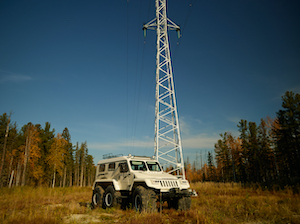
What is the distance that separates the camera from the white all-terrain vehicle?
28.4ft

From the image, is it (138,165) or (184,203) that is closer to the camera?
(184,203)

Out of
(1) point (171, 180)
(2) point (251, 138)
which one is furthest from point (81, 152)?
(1) point (171, 180)

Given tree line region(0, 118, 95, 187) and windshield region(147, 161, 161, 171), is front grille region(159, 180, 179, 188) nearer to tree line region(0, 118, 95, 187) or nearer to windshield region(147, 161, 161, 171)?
windshield region(147, 161, 161, 171)

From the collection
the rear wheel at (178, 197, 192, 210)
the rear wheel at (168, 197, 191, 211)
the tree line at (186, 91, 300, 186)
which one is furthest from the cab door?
the tree line at (186, 91, 300, 186)

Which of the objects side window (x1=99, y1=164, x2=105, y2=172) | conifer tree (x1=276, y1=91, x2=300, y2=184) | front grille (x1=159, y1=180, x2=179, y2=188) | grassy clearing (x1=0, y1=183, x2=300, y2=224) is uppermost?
conifer tree (x1=276, y1=91, x2=300, y2=184)

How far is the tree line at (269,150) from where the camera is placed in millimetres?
31984

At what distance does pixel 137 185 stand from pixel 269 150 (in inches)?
1730

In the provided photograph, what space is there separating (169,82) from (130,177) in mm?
8900

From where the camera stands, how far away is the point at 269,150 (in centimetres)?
4272

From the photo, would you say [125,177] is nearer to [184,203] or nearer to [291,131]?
[184,203]

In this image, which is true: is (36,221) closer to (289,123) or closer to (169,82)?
(169,82)

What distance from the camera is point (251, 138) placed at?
44094mm

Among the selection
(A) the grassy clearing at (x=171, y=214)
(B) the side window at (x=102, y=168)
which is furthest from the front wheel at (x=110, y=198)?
(B) the side window at (x=102, y=168)

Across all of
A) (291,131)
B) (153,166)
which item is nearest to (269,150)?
(291,131)
